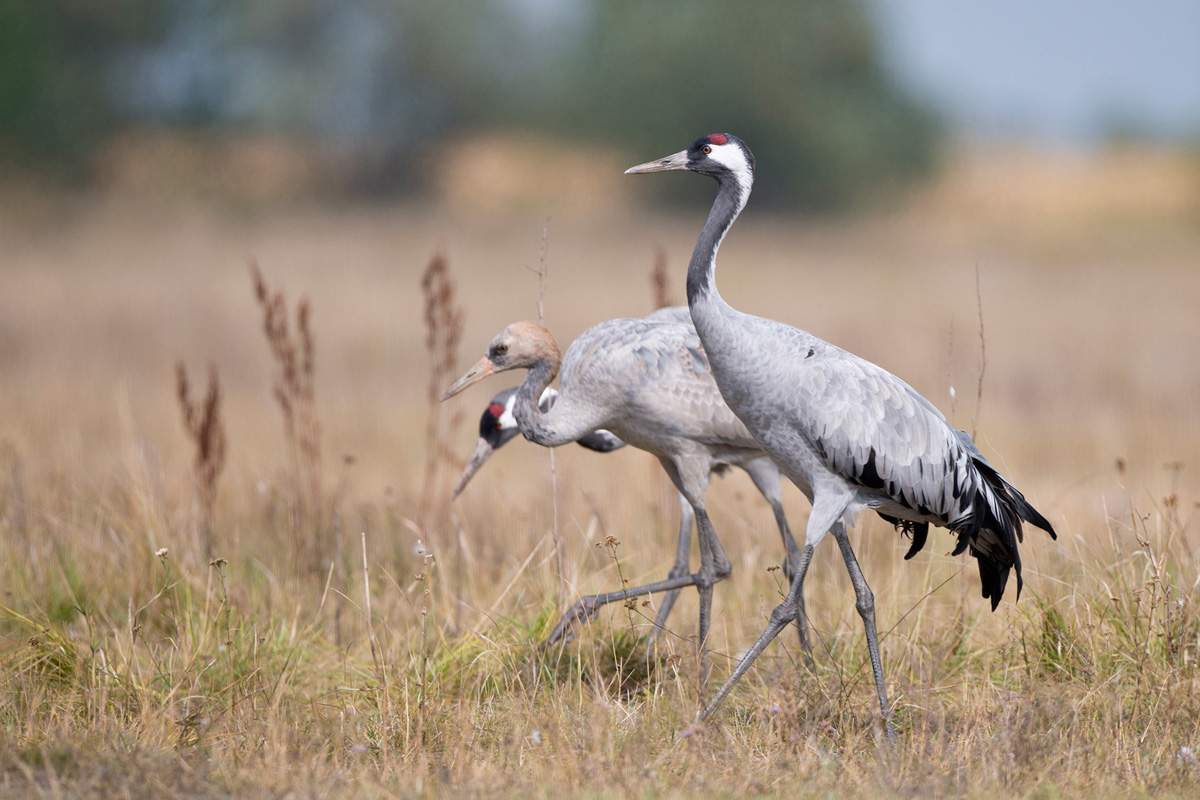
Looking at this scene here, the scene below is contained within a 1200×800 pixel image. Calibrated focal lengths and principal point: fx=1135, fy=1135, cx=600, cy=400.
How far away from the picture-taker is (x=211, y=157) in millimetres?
27250

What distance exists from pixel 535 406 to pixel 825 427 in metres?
1.24

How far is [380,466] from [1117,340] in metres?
8.55

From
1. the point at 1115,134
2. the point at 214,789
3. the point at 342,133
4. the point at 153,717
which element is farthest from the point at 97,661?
the point at 1115,134

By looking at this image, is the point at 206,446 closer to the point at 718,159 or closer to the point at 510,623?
the point at 510,623

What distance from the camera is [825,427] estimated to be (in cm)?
359

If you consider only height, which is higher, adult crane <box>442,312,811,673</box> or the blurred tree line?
the blurred tree line

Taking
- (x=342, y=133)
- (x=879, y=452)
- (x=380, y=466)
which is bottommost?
(x=380, y=466)

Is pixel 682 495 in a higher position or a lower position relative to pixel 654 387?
lower

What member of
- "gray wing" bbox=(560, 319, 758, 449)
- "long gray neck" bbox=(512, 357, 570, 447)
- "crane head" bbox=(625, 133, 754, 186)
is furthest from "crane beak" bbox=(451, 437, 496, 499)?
"crane head" bbox=(625, 133, 754, 186)

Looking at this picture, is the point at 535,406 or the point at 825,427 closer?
the point at 825,427

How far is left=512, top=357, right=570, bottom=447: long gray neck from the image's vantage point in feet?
14.0

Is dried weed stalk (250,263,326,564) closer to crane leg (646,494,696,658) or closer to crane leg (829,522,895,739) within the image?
crane leg (646,494,696,658)

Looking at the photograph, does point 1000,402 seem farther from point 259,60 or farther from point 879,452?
point 259,60

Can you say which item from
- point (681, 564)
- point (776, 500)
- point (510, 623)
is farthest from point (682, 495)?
point (510, 623)
